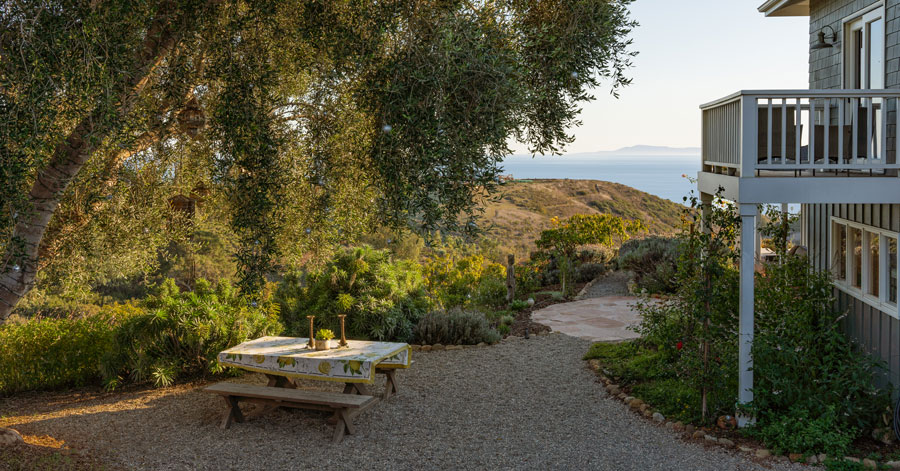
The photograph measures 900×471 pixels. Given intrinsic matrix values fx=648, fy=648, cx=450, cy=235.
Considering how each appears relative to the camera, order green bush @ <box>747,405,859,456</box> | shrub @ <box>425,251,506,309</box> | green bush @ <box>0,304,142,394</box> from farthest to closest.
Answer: shrub @ <box>425,251,506,309</box> → green bush @ <box>0,304,142,394</box> → green bush @ <box>747,405,859,456</box>

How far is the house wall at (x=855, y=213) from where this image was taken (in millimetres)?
6477

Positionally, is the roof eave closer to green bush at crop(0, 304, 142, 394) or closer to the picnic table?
the picnic table

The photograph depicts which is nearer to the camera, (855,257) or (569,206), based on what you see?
(855,257)

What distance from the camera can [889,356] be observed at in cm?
649

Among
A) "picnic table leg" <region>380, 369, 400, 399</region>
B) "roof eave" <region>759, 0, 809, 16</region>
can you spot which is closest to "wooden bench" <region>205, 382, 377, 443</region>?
"picnic table leg" <region>380, 369, 400, 399</region>

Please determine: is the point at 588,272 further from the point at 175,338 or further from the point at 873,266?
Result: the point at 175,338

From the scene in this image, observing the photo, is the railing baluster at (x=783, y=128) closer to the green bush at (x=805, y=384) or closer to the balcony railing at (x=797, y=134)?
the balcony railing at (x=797, y=134)

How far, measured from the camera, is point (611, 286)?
16.1 metres

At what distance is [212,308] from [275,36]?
4132 mm

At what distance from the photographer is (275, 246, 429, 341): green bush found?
10.1 metres

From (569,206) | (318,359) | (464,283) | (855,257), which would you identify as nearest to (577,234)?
(464,283)

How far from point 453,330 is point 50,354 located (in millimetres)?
5765

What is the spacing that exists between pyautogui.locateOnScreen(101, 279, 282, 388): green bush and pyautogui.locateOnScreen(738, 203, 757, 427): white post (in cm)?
571

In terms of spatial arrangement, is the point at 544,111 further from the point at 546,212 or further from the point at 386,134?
the point at 546,212
